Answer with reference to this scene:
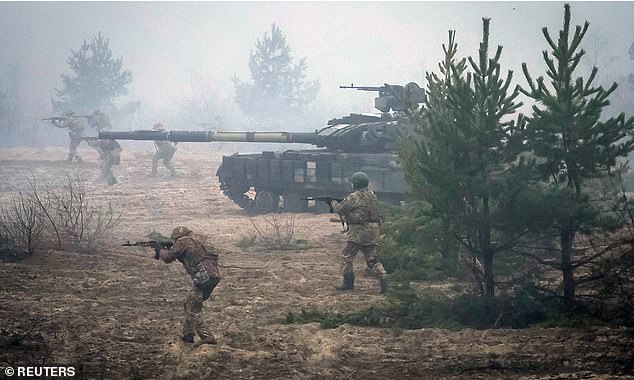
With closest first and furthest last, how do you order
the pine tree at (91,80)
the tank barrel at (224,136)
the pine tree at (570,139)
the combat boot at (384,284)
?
the pine tree at (570,139) < the combat boot at (384,284) < the tank barrel at (224,136) < the pine tree at (91,80)

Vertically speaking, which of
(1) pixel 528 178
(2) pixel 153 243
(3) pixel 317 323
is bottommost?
(3) pixel 317 323

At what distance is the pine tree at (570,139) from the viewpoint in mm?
7820

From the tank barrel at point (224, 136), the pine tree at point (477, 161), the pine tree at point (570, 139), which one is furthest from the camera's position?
the tank barrel at point (224, 136)

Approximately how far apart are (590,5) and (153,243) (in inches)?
6645

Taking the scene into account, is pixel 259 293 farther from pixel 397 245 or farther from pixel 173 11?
pixel 173 11

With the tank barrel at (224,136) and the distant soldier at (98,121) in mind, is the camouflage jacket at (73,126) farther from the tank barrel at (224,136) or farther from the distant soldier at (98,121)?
the tank barrel at (224,136)

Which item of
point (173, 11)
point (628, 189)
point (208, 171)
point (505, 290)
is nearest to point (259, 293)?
point (505, 290)

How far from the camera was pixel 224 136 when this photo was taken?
19719mm

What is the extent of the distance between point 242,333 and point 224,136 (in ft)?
39.7

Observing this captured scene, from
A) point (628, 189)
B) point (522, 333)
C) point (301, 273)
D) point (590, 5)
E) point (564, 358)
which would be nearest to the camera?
point (564, 358)

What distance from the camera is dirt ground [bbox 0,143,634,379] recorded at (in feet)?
22.3

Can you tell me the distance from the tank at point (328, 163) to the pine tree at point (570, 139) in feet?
23.4

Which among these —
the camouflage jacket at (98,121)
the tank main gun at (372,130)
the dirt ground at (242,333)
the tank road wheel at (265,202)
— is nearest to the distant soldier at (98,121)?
the camouflage jacket at (98,121)

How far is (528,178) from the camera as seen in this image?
816 cm
